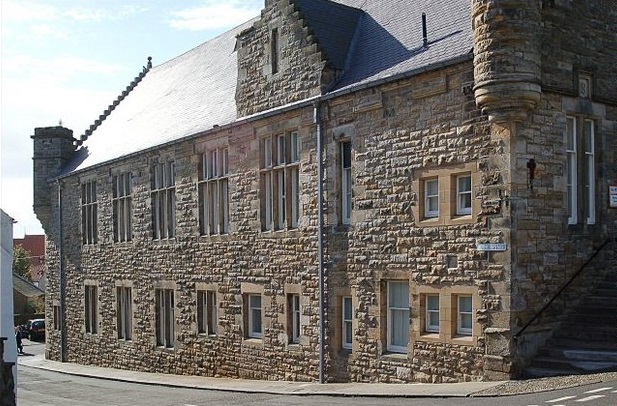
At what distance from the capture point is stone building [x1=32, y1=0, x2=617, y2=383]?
49.6 feet

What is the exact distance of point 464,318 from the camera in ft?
52.5

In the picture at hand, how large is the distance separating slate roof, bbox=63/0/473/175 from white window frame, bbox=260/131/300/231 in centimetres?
187

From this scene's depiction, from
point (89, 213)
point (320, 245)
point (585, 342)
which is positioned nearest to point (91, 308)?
point (89, 213)

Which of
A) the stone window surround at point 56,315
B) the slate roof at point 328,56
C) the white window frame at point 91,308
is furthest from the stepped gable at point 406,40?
the stone window surround at point 56,315

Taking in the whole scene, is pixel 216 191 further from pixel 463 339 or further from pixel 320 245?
pixel 463 339

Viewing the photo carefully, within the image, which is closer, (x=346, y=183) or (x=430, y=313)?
(x=430, y=313)

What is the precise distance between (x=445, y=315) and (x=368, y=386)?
224 centimetres

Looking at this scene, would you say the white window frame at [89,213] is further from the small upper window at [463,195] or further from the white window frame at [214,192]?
the small upper window at [463,195]

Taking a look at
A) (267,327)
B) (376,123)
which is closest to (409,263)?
(376,123)

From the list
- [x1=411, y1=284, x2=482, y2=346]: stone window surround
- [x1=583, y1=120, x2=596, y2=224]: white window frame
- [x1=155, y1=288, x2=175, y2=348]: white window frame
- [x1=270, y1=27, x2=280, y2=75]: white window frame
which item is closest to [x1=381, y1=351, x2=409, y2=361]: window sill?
[x1=411, y1=284, x2=482, y2=346]: stone window surround

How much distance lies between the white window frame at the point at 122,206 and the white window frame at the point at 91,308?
343 cm

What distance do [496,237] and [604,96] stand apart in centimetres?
404

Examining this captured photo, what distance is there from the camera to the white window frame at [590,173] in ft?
54.3

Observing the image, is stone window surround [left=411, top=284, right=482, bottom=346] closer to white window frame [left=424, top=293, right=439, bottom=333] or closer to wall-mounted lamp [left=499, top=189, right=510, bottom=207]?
white window frame [left=424, top=293, right=439, bottom=333]
